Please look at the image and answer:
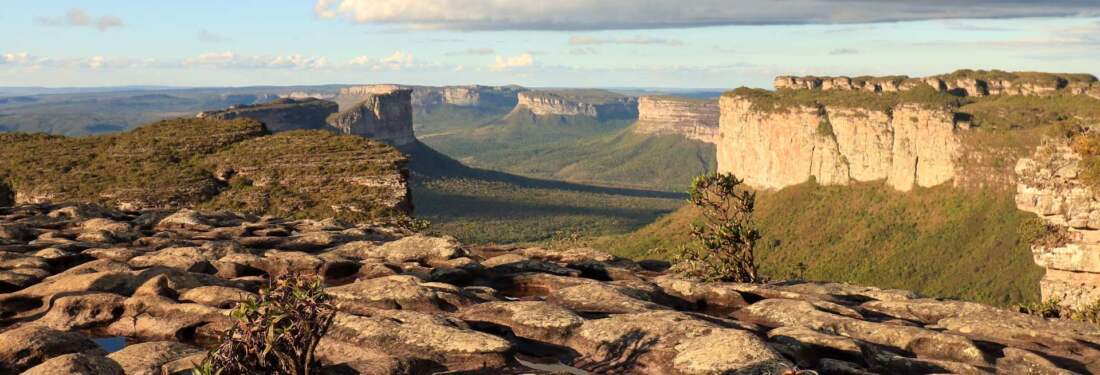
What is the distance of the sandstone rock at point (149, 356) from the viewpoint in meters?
24.7

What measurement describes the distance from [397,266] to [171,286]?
1162 cm

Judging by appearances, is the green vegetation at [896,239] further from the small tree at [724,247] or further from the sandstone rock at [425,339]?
the sandstone rock at [425,339]

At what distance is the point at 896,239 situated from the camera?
149125 mm

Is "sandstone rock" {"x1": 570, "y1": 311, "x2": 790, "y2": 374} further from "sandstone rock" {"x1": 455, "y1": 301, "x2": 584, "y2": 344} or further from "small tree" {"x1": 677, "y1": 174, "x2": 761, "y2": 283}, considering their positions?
"small tree" {"x1": 677, "y1": 174, "x2": 761, "y2": 283}

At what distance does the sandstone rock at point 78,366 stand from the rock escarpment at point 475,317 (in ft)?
0.22

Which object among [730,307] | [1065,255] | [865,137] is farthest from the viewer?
[865,137]

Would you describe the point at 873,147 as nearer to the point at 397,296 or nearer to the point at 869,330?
the point at 869,330

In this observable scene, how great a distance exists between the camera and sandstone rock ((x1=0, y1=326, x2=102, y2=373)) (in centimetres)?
2600

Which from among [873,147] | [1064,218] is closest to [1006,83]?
[873,147]

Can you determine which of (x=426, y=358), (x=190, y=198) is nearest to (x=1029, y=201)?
(x=426, y=358)

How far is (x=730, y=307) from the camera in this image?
40.5m

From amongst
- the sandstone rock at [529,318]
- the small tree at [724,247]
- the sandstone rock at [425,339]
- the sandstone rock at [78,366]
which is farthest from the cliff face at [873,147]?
the sandstone rock at [78,366]

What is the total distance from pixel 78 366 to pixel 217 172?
69029mm

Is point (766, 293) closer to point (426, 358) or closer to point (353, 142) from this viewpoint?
point (426, 358)
